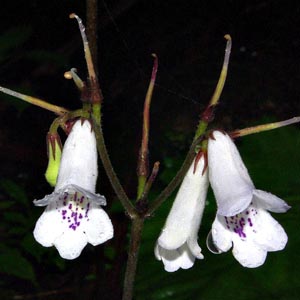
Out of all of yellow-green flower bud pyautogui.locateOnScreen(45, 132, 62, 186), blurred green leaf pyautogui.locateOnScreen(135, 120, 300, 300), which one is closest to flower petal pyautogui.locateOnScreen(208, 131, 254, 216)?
yellow-green flower bud pyautogui.locateOnScreen(45, 132, 62, 186)

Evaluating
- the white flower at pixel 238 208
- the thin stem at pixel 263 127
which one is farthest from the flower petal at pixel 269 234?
the thin stem at pixel 263 127

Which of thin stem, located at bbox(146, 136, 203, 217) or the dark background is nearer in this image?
thin stem, located at bbox(146, 136, 203, 217)

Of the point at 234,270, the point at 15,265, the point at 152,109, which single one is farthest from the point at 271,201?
the point at 152,109

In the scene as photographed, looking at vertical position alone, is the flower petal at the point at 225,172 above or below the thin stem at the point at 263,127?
below

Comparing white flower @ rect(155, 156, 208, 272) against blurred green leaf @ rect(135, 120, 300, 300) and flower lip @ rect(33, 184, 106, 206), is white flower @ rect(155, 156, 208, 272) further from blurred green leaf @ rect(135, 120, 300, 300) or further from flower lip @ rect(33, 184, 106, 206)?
blurred green leaf @ rect(135, 120, 300, 300)

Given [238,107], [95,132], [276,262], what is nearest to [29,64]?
[238,107]

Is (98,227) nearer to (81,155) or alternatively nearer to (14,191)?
(81,155)

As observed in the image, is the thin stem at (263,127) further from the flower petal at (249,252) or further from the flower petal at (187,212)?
the flower petal at (249,252)

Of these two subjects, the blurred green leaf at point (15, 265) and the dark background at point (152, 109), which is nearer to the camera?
the dark background at point (152, 109)
